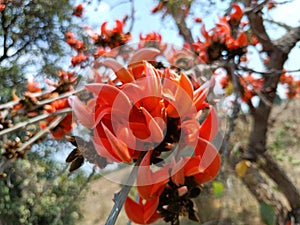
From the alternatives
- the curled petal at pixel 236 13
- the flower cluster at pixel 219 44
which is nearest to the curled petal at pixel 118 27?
the flower cluster at pixel 219 44

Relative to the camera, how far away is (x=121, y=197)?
0.83 ft

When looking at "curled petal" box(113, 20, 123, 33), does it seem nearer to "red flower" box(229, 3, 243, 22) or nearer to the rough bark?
"red flower" box(229, 3, 243, 22)

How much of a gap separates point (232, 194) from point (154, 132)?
6.96ft

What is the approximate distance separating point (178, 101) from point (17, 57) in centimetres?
39

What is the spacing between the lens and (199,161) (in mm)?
307

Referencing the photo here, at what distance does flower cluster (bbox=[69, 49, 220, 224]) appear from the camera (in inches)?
10.9

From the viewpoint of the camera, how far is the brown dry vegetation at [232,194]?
0.71 m

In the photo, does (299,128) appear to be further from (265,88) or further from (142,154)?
(142,154)

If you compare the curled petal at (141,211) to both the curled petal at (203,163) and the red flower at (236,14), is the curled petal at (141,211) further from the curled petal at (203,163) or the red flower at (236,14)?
the red flower at (236,14)

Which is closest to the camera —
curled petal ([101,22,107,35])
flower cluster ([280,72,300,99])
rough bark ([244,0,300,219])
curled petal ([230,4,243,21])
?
curled petal ([101,22,107,35])

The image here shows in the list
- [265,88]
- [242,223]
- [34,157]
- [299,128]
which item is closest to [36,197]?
[34,157]

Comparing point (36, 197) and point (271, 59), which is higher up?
point (36, 197)

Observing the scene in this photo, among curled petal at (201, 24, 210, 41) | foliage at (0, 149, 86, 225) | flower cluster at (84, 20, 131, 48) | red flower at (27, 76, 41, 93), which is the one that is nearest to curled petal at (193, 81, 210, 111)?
foliage at (0, 149, 86, 225)

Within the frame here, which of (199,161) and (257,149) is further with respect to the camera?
(257,149)
